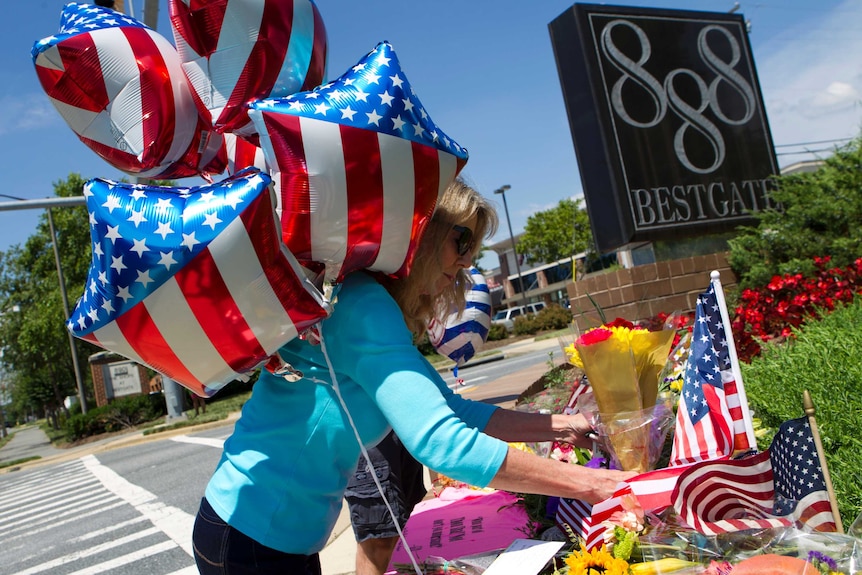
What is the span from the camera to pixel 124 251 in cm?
142

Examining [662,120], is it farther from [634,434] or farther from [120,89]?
[120,89]

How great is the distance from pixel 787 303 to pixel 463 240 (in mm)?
4083

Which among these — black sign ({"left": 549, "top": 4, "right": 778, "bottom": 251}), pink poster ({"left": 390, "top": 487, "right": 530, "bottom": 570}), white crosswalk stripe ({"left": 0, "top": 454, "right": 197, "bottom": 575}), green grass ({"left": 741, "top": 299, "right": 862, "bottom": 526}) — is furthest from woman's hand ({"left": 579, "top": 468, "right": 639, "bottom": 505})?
black sign ({"left": 549, "top": 4, "right": 778, "bottom": 251})

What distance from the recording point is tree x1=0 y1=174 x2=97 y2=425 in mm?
34031

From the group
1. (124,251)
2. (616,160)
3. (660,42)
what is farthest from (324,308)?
(660,42)

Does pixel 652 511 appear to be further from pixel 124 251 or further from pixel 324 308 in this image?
pixel 124 251

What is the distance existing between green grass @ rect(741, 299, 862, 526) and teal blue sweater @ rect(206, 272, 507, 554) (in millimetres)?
1338

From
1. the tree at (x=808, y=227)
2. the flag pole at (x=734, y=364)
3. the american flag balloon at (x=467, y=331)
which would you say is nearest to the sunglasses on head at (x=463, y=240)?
the flag pole at (x=734, y=364)

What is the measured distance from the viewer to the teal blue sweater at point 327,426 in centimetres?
148

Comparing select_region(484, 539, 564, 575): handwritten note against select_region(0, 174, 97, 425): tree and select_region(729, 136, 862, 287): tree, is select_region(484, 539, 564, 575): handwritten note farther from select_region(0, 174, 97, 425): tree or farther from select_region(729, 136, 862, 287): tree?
select_region(0, 174, 97, 425): tree

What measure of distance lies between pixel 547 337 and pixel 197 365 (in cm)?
2699

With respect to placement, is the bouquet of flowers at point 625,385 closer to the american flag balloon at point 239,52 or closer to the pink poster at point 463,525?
the pink poster at point 463,525

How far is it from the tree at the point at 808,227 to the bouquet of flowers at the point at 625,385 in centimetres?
438

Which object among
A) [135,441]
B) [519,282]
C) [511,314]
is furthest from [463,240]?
[519,282]
